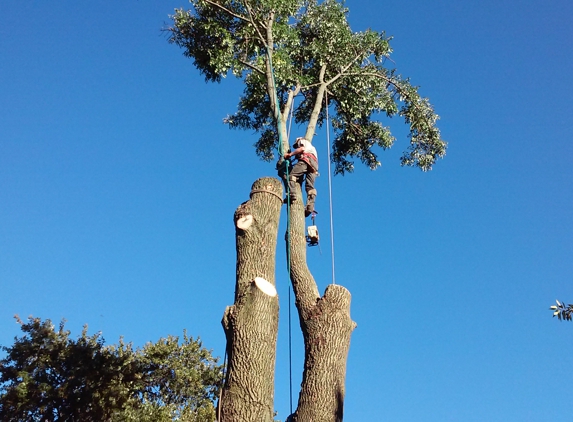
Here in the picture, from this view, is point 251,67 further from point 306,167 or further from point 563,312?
point 563,312

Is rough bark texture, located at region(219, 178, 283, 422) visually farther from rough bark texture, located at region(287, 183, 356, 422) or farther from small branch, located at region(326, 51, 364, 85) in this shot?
small branch, located at region(326, 51, 364, 85)

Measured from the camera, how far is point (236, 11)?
962cm

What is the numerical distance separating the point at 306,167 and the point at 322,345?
2.67m

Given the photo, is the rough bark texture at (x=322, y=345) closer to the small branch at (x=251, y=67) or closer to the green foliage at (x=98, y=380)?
the small branch at (x=251, y=67)

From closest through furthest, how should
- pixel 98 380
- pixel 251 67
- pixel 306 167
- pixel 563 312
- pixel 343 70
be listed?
pixel 563 312, pixel 306 167, pixel 251 67, pixel 343 70, pixel 98 380

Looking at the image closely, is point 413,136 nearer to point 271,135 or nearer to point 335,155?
point 335,155

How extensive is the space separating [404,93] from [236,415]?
24.8 feet

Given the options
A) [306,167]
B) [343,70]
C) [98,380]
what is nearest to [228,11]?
[343,70]

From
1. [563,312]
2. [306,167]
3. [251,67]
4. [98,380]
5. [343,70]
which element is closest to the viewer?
[563,312]

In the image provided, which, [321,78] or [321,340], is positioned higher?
[321,78]

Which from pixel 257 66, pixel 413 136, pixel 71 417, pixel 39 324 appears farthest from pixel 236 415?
pixel 39 324

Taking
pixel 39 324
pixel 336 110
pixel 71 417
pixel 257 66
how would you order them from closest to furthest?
pixel 257 66, pixel 336 110, pixel 71 417, pixel 39 324

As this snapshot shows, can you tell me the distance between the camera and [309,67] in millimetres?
10188

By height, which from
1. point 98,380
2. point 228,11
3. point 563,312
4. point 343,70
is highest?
point 228,11
